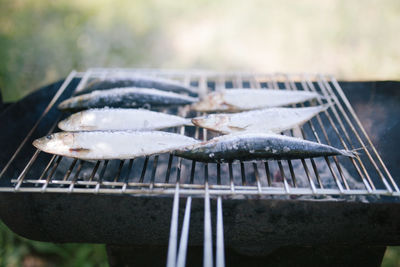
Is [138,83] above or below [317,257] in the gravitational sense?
above

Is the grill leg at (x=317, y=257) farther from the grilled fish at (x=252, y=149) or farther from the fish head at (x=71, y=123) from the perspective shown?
the fish head at (x=71, y=123)

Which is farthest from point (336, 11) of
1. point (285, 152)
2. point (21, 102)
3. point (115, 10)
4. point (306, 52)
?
point (21, 102)

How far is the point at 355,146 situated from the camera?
2484 millimetres

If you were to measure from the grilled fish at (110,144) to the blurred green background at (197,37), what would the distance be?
3.56 m

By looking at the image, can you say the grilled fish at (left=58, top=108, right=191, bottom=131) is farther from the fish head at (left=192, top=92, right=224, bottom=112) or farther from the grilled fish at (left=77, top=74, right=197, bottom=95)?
the grilled fish at (left=77, top=74, right=197, bottom=95)

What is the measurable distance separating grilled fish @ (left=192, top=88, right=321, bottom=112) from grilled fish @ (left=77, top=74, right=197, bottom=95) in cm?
33

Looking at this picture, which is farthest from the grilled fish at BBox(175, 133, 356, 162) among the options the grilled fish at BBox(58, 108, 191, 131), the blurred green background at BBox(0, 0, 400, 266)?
the blurred green background at BBox(0, 0, 400, 266)

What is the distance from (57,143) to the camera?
2.15m

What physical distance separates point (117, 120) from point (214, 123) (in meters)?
0.81

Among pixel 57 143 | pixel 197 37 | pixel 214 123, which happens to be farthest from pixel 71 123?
pixel 197 37

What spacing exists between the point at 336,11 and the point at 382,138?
530cm

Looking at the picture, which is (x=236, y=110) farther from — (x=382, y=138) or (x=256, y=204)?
(x=382, y=138)

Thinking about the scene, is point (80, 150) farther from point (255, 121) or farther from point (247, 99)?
point (247, 99)

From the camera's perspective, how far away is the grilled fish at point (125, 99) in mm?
2717
